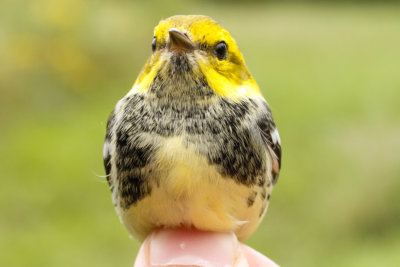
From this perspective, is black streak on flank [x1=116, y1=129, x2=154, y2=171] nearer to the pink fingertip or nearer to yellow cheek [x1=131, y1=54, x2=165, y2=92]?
yellow cheek [x1=131, y1=54, x2=165, y2=92]

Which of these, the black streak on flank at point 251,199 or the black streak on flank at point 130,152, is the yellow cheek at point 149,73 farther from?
the black streak on flank at point 251,199

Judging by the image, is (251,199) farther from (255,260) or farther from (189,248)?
(255,260)

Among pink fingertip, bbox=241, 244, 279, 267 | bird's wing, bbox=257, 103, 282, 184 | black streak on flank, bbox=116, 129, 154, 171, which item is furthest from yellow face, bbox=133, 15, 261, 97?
pink fingertip, bbox=241, 244, 279, 267

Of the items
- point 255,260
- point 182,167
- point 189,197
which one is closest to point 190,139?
point 182,167
